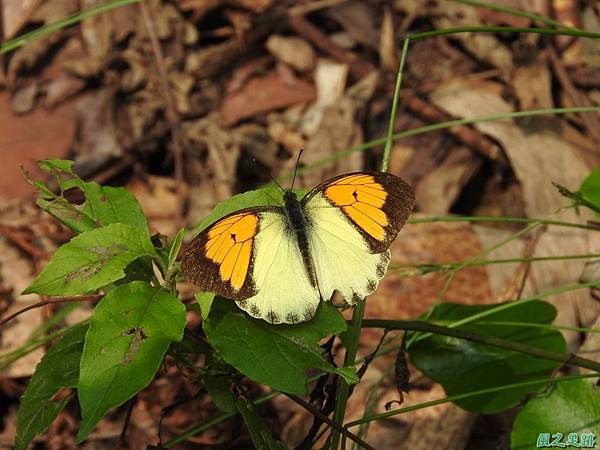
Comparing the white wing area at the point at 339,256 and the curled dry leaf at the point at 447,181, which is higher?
the white wing area at the point at 339,256

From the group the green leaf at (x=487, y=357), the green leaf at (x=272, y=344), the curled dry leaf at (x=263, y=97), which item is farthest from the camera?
the curled dry leaf at (x=263, y=97)

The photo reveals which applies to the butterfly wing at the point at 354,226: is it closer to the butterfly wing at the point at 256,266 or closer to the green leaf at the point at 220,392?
the butterfly wing at the point at 256,266

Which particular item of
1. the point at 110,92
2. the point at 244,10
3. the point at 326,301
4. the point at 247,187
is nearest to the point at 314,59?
the point at 244,10

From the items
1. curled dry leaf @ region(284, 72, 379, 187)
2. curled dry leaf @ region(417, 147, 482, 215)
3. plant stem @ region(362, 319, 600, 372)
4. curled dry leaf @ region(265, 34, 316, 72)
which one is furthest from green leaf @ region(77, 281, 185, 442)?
curled dry leaf @ region(265, 34, 316, 72)

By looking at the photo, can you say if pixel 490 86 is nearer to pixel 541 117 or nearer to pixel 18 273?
pixel 541 117

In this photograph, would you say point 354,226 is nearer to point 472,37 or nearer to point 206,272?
point 206,272

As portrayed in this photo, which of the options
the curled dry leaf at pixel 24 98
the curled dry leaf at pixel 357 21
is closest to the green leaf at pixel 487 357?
the curled dry leaf at pixel 357 21

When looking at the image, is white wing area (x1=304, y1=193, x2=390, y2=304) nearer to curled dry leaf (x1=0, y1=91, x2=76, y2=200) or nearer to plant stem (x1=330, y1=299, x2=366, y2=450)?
plant stem (x1=330, y1=299, x2=366, y2=450)
